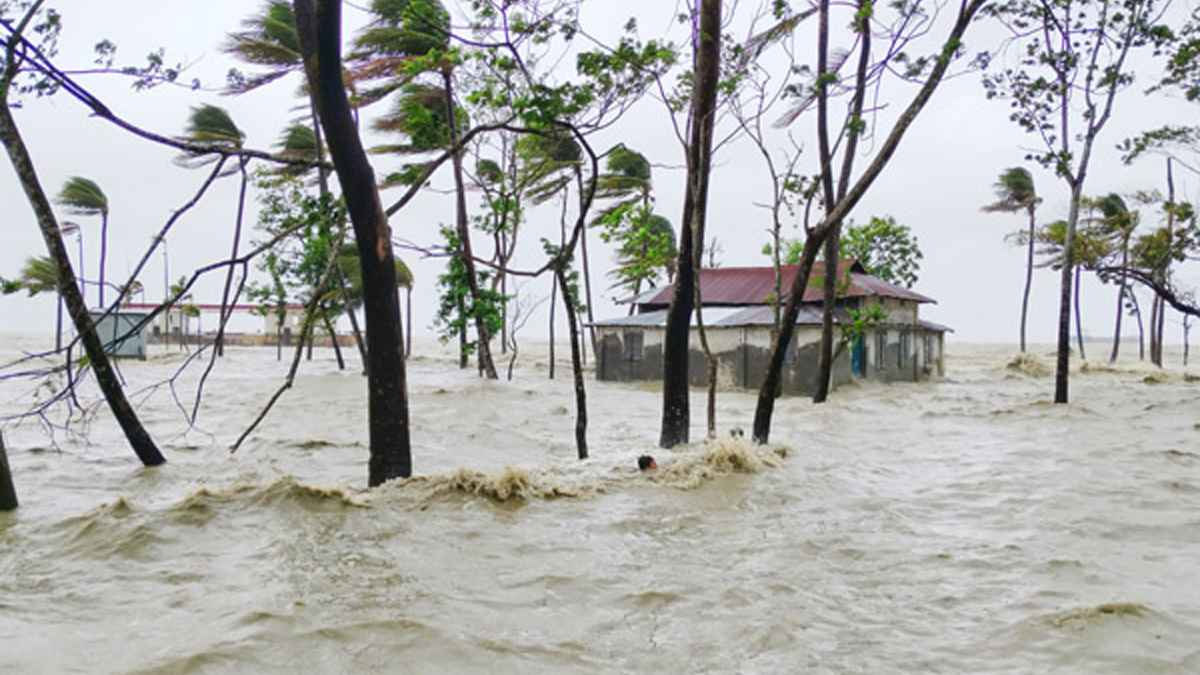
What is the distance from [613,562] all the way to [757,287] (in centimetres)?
2435

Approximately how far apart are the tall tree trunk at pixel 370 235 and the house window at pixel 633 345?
65.0 feet

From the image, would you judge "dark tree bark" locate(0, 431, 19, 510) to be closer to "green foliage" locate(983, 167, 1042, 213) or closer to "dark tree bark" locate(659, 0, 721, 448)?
"dark tree bark" locate(659, 0, 721, 448)

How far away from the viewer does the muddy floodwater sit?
11.8 ft

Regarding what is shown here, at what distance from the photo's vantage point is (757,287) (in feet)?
93.7

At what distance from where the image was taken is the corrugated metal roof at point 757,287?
26.0m

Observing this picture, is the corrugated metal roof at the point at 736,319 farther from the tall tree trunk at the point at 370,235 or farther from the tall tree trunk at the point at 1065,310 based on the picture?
the tall tree trunk at the point at 370,235

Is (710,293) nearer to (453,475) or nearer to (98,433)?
(98,433)

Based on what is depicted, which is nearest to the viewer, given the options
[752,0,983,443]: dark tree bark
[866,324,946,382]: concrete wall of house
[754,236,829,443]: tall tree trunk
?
[752,0,983,443]: dark tree bark

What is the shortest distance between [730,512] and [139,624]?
13.6 feet

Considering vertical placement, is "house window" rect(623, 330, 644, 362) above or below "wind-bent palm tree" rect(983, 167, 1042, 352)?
below

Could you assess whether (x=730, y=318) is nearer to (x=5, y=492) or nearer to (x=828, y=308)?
(x=828, y=308)

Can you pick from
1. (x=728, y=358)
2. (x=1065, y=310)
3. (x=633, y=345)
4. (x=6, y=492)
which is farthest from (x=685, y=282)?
(x=633, y=345)

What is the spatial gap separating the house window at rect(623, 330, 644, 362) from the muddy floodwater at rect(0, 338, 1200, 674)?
52.7 feet

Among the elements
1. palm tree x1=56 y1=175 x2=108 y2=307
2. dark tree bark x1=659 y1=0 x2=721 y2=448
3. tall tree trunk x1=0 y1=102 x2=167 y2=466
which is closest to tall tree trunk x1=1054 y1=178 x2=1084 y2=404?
dark tree bark x1=659 y1=0 x2=721 y2=448
